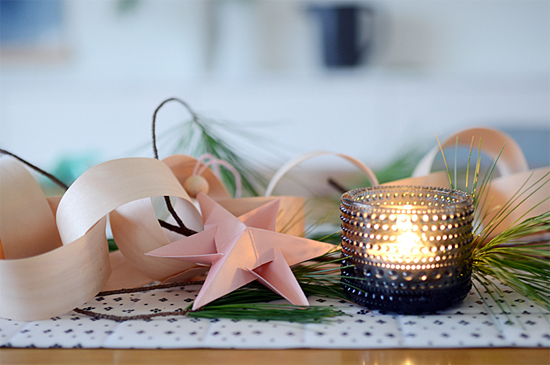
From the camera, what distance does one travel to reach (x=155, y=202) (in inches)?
19.0

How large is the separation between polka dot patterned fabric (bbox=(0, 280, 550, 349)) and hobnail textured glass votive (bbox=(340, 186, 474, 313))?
12mm

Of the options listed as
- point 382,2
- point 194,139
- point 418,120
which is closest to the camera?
point 194,139

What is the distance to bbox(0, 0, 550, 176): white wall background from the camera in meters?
1.88

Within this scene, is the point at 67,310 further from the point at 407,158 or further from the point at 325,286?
the point at 407,158

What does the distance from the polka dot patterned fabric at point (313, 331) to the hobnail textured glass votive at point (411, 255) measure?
1 cm

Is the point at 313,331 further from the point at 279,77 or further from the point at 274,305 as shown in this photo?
the point at 279,77

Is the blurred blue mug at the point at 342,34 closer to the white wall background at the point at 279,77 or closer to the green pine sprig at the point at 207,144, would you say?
the white wall background at the point at 279,77

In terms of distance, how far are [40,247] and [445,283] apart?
281 mm

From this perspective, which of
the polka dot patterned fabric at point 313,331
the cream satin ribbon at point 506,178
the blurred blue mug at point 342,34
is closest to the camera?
the polka dot patterned fabric at point 313,331

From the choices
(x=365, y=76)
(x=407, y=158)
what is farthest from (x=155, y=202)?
(x=365, y=76)

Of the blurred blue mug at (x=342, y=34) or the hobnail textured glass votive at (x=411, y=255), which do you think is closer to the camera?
the hobnail textured glass votive at (x=411, y=255)

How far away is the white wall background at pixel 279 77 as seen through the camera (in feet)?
6.16

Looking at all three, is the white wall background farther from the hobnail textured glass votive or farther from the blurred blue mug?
the hobnail textured glass votive

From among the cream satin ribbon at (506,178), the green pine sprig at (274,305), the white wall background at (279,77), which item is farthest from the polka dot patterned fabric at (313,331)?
the white wall background at (279,77)
